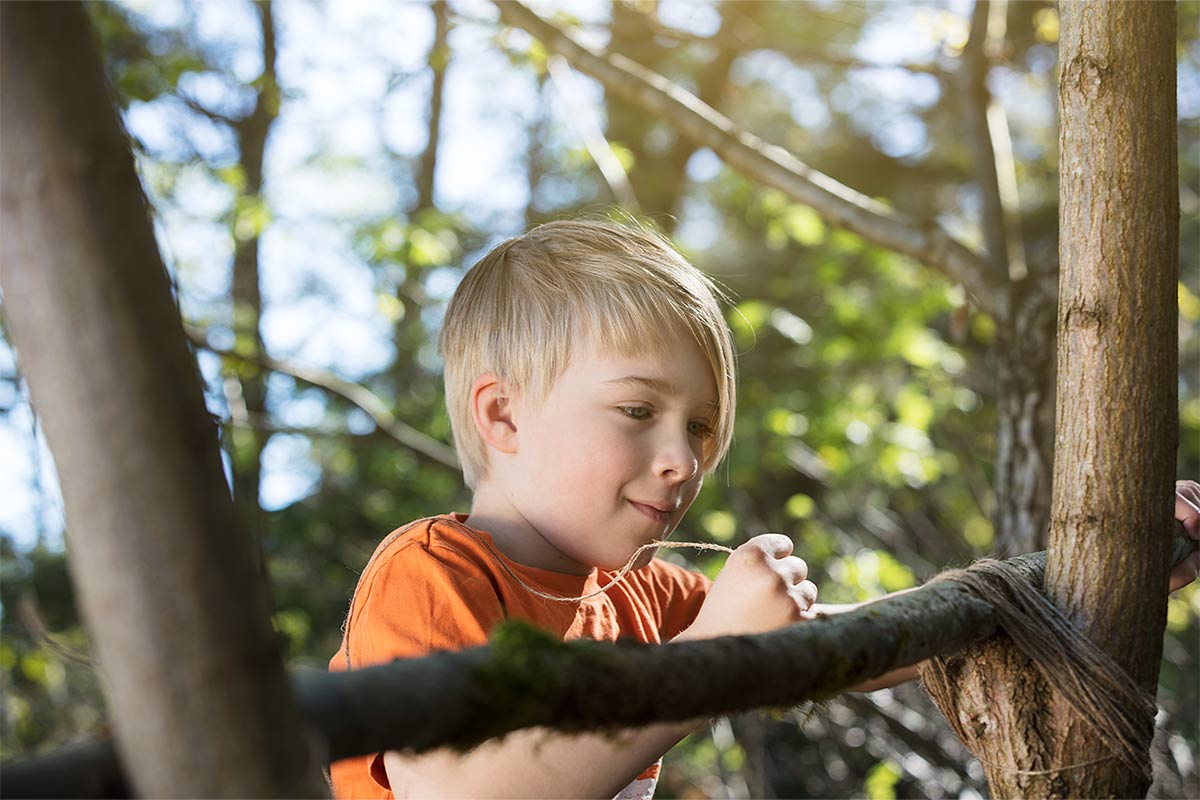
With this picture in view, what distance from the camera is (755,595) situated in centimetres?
137

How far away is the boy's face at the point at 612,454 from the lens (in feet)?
5.42

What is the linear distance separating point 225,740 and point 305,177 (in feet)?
25.0

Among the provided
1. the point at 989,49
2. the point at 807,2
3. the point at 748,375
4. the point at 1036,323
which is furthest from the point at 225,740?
the point at 807,2

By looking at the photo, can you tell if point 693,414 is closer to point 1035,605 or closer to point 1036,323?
point 1035,605

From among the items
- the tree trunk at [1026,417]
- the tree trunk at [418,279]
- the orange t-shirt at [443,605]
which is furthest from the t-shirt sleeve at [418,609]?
the tree trunk at [418,279]

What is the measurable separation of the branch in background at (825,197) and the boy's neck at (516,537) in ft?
5.68

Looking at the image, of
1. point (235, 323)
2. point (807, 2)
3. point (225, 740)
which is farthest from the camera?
point (807, 2)

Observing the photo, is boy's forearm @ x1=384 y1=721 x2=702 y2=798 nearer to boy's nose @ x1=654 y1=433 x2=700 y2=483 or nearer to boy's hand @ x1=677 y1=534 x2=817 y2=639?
boy's hand @ x1=677 y1=534 x2=817 y2=639

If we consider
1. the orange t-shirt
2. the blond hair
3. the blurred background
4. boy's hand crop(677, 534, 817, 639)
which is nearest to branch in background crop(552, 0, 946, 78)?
the blurred background

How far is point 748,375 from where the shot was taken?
581cm

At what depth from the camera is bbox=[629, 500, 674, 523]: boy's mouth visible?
1.68 m

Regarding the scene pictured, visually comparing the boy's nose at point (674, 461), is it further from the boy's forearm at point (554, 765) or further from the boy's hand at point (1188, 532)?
the boy's hand at point (1188, 532)

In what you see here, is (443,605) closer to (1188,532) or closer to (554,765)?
(554,765)

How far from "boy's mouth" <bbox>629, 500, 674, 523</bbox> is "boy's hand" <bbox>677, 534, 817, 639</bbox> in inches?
11.0
